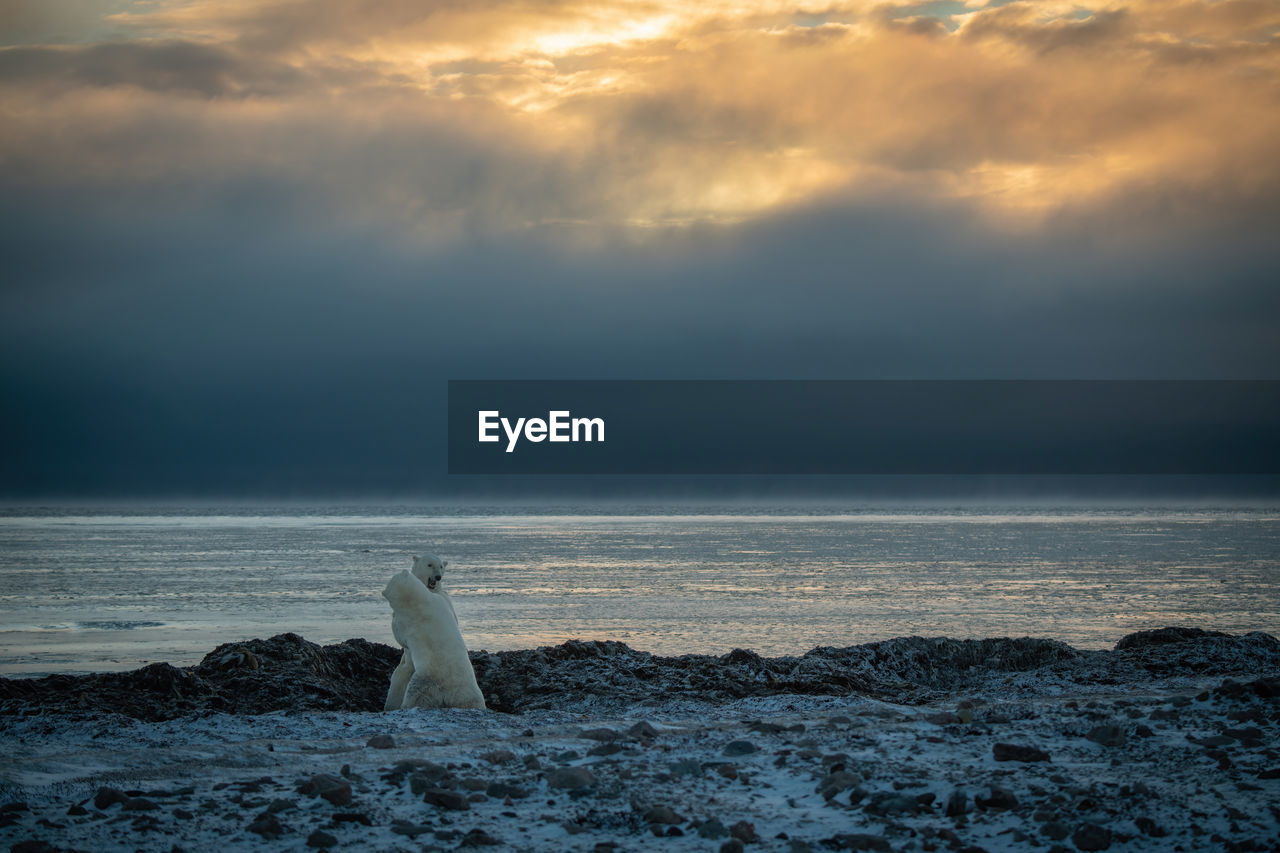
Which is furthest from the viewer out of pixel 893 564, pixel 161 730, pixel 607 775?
pixel 893 564

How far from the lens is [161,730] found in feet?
28.1

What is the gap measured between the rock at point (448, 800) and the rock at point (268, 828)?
34.2 inches

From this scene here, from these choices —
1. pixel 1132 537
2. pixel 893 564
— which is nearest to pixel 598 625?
pixel 893 564

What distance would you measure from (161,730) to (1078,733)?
25.3ft

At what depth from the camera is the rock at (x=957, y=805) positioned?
558cm

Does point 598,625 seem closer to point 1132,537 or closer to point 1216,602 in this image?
point 1216,602

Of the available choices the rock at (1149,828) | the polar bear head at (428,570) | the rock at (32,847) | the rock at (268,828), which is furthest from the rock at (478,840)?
the polar bear head at (428,570)

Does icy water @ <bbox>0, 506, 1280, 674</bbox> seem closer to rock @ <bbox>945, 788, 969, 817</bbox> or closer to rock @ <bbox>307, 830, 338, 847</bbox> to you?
rock @ <bbox>945, 788, 969, 817</bbox>

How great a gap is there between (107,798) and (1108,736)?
266 inches

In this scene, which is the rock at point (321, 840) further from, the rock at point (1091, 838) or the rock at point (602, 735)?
the rock at point (1091, 838)

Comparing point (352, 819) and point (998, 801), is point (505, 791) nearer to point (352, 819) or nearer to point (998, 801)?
point (352, 819)

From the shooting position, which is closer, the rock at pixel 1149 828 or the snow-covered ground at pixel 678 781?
the rock at pixel 1149 828

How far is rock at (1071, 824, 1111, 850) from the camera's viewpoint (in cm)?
500

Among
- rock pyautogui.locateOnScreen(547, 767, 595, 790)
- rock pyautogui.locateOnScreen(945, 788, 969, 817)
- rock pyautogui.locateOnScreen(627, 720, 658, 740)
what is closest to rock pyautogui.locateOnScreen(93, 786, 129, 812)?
rock pyautogui.locateOnScreen(547, 767, 595, 790)
